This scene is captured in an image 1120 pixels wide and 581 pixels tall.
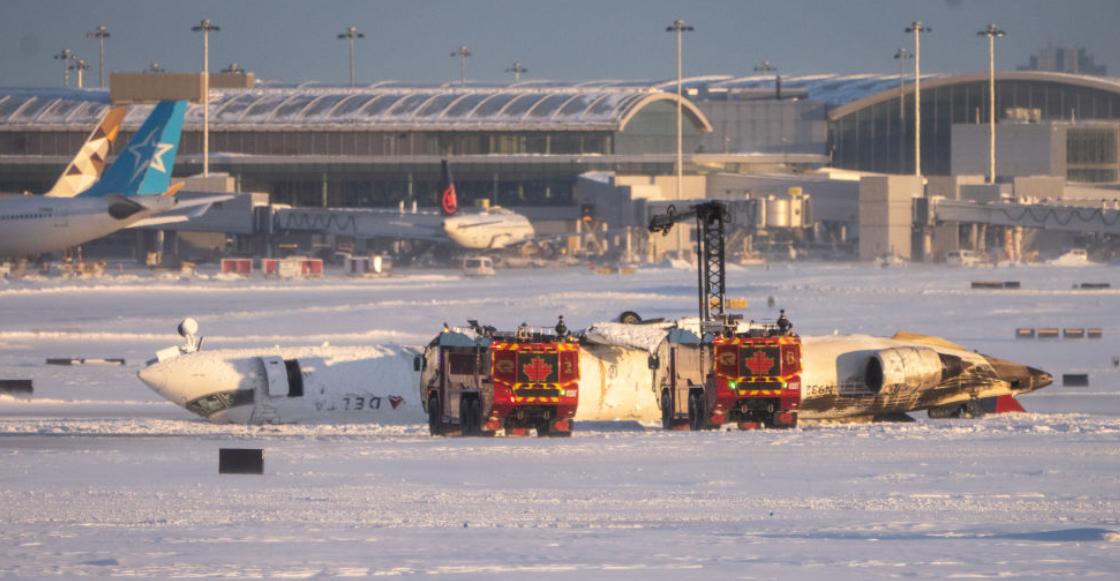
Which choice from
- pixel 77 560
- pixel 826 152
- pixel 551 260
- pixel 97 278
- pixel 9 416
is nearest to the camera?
pixel 77 560

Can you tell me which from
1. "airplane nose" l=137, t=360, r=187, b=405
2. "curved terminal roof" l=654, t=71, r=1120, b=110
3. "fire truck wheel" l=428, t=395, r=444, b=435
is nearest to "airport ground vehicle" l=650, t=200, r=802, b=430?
"fire truck wheel" l=428, t=395, r=444, b=435

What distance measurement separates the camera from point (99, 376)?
51.8 m

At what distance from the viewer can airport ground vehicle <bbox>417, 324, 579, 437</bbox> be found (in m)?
34.8

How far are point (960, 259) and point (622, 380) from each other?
89411 millimetres

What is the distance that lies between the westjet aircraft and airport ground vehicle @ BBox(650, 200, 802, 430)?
61463 millimetres

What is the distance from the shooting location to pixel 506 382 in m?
34.9

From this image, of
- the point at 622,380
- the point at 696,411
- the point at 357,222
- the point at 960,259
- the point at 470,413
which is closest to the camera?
the point at 470,413

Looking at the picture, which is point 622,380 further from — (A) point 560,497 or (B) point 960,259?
(B) point 960,259

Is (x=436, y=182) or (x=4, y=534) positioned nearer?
(x=4, y=534)

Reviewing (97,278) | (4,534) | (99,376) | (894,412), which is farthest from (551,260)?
(4,534)

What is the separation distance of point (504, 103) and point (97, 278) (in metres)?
65.4

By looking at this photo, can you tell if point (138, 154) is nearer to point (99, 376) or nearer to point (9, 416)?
point (99, 376)

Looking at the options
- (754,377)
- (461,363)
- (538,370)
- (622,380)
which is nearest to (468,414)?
(461,363)

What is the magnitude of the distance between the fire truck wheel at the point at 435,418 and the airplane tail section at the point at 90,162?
7294 centimetres
